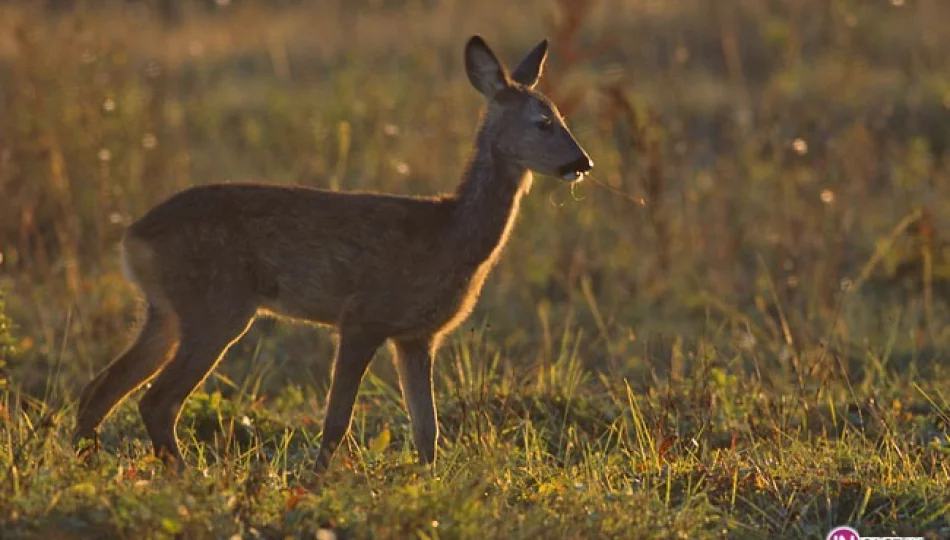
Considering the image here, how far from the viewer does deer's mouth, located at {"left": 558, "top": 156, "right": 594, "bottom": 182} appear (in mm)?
7324

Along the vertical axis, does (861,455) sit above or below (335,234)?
below

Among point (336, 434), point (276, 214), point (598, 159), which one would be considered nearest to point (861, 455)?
point (336, 434)

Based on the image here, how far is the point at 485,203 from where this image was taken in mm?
7492

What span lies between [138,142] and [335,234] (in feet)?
16.6

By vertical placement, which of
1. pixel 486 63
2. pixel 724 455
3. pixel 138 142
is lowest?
pixel 724 455

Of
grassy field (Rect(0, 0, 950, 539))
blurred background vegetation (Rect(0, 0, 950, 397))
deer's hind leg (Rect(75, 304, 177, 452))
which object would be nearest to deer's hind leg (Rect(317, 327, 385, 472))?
grassy field (Rect(0, 0, 950, 539))

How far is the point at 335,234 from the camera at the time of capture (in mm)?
7184

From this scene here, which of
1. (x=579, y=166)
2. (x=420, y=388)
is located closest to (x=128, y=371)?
(x=420, y=388)

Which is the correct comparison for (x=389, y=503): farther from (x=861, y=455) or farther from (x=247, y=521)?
(x=861, y=455)

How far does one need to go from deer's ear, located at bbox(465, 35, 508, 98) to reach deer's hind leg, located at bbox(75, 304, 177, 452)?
1.72 metres

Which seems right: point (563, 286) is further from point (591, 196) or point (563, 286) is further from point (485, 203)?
point (485, 203)

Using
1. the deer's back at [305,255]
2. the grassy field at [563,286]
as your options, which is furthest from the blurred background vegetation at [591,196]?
the deer's back at [305,255]

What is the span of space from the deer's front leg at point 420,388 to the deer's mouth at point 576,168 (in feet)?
3.14

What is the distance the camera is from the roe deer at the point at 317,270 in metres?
7.05
